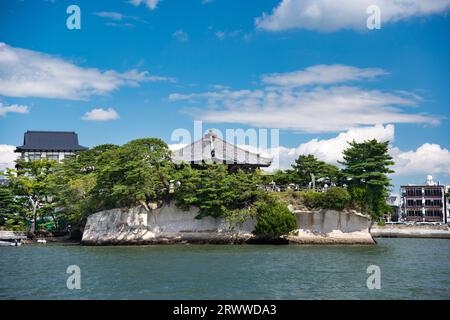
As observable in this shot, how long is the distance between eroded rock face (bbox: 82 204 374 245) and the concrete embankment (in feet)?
62.2

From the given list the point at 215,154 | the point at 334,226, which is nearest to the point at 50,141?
the point at 215,154

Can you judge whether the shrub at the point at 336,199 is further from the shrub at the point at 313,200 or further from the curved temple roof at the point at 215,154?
the curved temple roof at the point at 215,154

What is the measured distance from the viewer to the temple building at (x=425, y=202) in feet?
225

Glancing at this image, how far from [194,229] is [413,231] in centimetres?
3028

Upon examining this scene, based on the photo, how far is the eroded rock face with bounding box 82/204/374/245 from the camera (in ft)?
128

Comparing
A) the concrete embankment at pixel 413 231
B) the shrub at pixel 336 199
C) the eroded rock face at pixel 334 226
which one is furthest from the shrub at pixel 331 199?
the concrete embankment at pixel 413 231

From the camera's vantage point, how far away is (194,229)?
40.1 metres

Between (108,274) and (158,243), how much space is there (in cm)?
1692

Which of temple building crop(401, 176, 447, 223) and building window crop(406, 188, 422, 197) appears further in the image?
building window crop(406, 188, 422, 197)

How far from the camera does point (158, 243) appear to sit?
3931 cm

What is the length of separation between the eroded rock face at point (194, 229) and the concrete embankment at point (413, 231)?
18.9m

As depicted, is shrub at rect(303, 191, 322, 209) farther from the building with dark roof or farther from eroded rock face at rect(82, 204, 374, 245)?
the building with dark roof

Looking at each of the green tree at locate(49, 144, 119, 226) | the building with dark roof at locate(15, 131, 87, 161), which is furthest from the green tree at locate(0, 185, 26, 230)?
the building with dark roof at locate(15, 131, 87, 161)

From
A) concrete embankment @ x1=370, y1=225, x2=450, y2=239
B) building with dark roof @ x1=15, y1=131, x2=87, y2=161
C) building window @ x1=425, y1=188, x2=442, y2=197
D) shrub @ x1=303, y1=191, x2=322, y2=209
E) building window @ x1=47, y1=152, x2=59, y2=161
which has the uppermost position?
building with dark roof @ x1=15, y1=131, x2=87, y2=161
